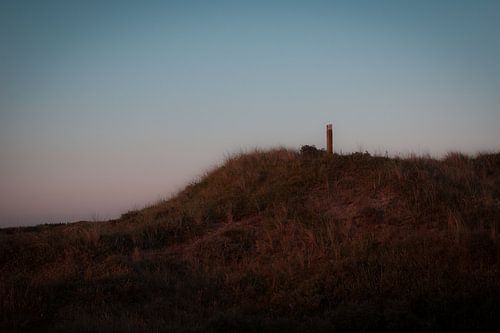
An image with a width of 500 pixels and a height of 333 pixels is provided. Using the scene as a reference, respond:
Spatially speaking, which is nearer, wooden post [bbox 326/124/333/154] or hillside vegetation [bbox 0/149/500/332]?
hillside vegetation [bbox 0/149/500/332]

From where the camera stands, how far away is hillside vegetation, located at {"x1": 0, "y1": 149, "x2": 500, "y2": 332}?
30.8 feet

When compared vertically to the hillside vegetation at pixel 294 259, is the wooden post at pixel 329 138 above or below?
above

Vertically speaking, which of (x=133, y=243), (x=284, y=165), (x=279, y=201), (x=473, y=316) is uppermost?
(x=284, y=165)

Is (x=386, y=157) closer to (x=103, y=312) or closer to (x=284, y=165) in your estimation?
(x=284, y=165)

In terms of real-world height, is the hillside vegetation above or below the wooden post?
below

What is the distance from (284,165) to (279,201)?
118 inches


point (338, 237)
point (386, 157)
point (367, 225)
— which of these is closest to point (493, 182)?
point (386, 157)

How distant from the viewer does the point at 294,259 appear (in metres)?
13.3

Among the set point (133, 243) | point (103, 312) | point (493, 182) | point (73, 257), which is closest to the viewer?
point (103, 312)

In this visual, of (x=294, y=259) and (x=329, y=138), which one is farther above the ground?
(x=329, y=138)

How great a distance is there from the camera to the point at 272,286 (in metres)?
11.5

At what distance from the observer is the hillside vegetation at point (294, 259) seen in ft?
30.8

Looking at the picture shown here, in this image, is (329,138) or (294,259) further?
(329,138)

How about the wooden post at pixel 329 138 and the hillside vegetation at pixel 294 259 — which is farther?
the wooden post at pixel 329 138
